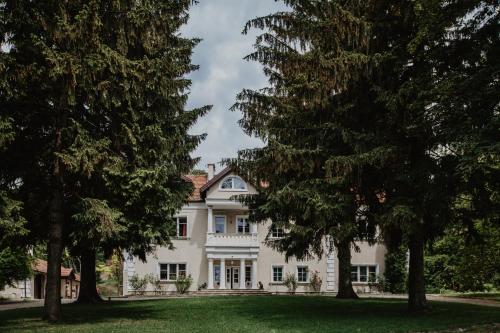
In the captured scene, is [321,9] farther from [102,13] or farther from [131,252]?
[131,252]

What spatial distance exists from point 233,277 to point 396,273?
36.5ft

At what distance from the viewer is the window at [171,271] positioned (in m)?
38.4

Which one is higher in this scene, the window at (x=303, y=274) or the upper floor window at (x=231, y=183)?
the upper floor window at (x=231, y=183)

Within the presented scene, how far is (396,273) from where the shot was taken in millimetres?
36688

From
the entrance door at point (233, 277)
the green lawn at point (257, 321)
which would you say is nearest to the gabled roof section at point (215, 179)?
the entrance door at point (233, 277)

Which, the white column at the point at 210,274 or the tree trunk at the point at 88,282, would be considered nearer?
the tree trunk at the point at 88,282

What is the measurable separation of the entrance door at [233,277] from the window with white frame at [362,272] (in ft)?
26.3

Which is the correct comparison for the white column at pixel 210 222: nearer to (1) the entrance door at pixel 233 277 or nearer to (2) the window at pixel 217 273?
(2) the window at pixel 217 273

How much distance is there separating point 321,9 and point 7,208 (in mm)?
9602

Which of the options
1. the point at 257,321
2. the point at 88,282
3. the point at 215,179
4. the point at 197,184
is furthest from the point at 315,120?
the point at 197,184

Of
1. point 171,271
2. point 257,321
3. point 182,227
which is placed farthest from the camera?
point 182,227

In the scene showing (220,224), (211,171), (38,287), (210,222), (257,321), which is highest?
(211,171)

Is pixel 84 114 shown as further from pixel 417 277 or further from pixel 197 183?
pixel 197 183

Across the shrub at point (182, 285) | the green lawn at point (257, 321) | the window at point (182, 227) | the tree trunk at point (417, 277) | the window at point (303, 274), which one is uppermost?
the window at point (182, 227)
